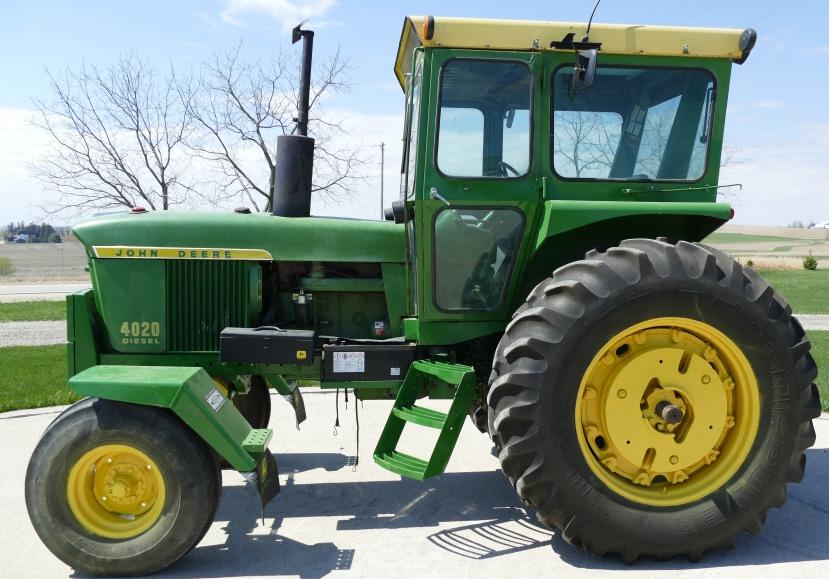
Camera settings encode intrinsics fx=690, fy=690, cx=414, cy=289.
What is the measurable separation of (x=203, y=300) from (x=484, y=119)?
2044 millimetres

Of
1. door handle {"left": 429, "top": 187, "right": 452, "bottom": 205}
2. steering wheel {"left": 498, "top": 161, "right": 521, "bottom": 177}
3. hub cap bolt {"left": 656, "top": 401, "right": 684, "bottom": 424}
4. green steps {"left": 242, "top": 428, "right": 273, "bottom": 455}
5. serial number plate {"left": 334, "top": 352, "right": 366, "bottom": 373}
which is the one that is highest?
steering wheel {"left": 498, "top": 161, "right": 521, "bottom": 177}

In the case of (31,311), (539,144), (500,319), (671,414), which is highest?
(539,144)

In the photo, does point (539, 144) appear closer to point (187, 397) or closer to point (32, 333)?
point (187, 397)

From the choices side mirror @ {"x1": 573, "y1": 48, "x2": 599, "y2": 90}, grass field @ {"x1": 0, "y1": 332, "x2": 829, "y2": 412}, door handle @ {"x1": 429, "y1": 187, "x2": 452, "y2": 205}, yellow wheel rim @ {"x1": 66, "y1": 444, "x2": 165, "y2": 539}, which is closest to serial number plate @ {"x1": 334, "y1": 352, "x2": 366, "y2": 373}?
door handle @ {"x1": 429, "y1": 187, "x2": 452, "y2": 205}

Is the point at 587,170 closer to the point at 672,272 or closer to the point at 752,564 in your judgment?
the point at 672,272

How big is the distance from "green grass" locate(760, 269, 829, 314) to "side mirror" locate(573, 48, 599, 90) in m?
16.1

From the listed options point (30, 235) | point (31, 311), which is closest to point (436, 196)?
point (31, 311)

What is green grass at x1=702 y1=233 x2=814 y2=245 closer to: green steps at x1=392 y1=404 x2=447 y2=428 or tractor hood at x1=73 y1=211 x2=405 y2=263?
tractor hood at x1=73 y1=211 x2=405 y2=263

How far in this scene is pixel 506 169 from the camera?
3945 millimetres

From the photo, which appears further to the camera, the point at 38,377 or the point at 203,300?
the point at 38,377

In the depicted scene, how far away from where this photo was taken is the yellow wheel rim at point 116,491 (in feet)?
11.2

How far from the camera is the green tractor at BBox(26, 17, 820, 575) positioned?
135 inches

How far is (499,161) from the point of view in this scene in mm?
3965

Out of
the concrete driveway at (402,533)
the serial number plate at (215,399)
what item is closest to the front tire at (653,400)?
the concrete driveway at (402,533)
